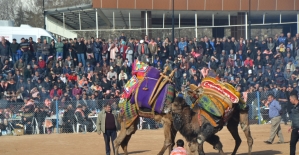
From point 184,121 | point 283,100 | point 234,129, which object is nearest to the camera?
point 184,121

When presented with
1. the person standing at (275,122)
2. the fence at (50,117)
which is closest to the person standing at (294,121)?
the person standing at (275,122)

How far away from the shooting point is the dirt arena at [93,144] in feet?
59.1

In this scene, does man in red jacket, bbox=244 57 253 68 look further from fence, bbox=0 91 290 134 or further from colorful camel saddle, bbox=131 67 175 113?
colorful camel saddle, bbox=131 67 175 113

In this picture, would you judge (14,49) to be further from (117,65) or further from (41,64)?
(117,65)

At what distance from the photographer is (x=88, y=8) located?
3409 cm

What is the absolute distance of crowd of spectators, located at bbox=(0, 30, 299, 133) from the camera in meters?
25.1

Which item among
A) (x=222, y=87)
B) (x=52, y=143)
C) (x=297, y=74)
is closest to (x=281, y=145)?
(x=222, y=87)

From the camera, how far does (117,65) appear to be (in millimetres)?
27500

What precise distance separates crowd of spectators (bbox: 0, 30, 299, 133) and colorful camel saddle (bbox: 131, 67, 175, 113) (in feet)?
31.6

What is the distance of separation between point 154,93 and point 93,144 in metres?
6.56

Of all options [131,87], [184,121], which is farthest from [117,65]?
[184,121]

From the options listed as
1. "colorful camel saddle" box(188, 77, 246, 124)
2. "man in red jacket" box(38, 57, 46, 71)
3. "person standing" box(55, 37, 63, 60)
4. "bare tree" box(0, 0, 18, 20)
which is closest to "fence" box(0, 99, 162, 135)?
"man in red jacket" box(38, 57, 46, 71)

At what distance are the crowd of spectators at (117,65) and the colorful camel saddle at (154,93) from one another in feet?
31.6

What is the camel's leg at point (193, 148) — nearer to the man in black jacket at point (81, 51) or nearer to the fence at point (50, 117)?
the fence at point (50, 117)
